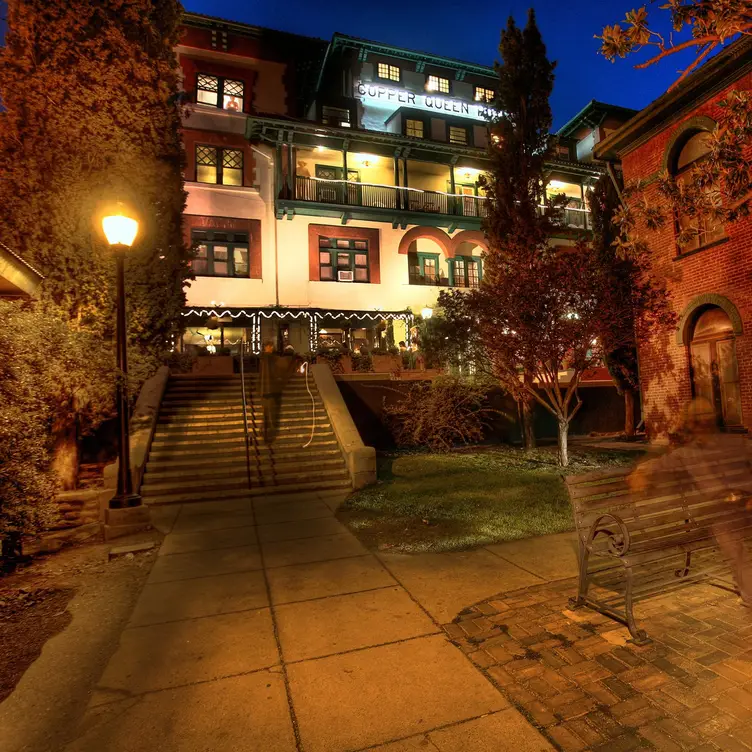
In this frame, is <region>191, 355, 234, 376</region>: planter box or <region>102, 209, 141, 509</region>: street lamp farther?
<region>191, 355, 234, 376</region>: planter box

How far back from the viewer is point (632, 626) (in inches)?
134

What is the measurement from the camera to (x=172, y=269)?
11156 mm

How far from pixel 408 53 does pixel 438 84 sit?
2.29 m

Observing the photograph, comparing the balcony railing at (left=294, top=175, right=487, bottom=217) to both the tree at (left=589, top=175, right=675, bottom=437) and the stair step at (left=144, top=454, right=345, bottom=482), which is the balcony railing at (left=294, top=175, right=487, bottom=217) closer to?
the tree at (left=589, top=175, right=675, bottom=437)

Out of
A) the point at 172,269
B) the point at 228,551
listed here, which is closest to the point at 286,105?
the point at 172,269

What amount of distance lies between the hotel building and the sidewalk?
16.0 m

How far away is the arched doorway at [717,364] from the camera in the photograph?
37.1 feet

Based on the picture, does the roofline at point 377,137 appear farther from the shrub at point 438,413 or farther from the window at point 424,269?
the shrub at point 438,413

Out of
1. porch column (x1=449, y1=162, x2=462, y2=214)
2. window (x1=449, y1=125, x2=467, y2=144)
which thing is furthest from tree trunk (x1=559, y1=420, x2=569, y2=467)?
window (x1=449, y1=125, x2=467, y2=144)

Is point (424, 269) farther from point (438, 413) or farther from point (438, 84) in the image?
point (438, 413)

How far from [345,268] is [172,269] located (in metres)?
12.1

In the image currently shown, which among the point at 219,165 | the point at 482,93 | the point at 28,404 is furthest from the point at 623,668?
the point at 482,93

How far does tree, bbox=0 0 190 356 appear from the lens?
924cm

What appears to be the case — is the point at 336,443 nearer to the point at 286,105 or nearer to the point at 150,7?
the point at 150,7
